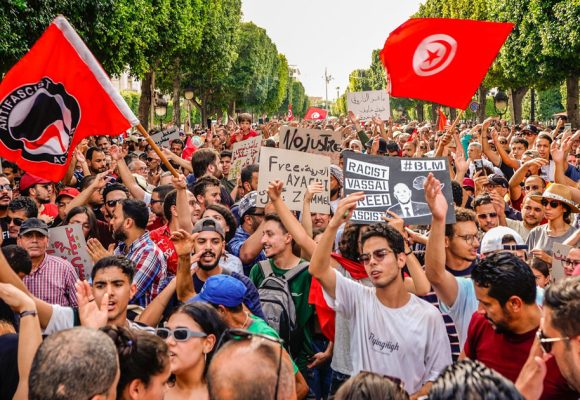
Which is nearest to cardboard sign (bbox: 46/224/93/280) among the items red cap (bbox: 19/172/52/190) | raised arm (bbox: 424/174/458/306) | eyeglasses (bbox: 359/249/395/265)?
red cap (bbox: 19/172/52/190)

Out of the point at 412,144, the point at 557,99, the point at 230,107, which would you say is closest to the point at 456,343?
the point at 412,144

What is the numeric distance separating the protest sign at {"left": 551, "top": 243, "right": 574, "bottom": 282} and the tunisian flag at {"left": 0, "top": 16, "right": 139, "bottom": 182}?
147 inches

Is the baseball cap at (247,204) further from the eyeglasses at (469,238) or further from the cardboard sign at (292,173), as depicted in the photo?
the eyeglasses at (469,238)

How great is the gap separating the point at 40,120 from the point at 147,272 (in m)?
2.01

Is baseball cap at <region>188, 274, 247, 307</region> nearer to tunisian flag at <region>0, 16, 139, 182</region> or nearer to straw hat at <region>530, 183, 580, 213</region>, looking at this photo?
tunisian flag at <region>0, 16, 139, 182</region>

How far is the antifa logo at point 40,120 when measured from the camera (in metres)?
6.68

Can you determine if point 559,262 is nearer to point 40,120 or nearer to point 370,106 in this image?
point 40,120

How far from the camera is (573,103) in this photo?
32875 millimetres

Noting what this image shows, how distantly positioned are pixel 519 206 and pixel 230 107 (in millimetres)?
60665

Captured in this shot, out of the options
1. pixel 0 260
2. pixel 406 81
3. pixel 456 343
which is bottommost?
pixel 456 343

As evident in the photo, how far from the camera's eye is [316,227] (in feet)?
23.2

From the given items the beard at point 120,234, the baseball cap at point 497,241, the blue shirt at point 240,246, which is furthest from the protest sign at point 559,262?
the beard at point 120,234

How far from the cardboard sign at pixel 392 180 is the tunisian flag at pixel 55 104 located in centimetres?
216

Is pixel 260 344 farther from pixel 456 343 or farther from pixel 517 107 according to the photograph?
pixel 517 107
